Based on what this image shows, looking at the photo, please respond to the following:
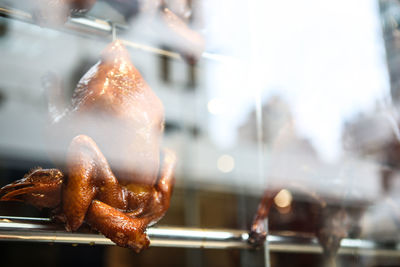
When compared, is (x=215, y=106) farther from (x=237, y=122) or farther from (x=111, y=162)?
(x=111, y=162)

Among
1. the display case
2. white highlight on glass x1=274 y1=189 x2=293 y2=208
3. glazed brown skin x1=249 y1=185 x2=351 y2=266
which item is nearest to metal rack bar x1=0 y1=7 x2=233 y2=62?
the display case

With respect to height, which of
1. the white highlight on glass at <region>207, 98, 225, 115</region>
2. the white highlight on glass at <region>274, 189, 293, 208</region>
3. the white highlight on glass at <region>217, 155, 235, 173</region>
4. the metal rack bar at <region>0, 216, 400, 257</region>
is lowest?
the metal rack bar at <region>0, 216, 400, 257</region>

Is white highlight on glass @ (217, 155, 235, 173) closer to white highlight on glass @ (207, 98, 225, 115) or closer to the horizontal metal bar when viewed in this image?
white highlight on glass @ (207, 98, 225, 115)

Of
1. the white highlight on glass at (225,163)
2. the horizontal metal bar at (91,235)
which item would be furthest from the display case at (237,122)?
the white highlight on glass at (225,163)

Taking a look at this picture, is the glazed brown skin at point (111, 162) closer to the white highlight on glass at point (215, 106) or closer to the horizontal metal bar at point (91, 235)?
the horizontal metal bar at point (91, 235)

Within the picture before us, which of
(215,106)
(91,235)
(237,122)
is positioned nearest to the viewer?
(91,235)

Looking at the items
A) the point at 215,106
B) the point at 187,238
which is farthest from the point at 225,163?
the point at 187,238
